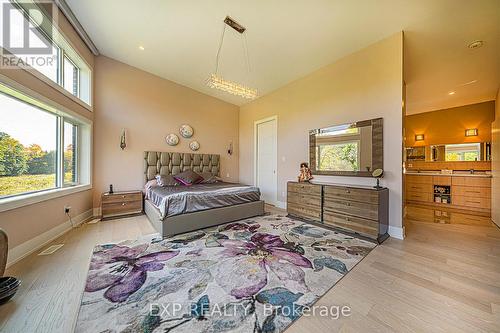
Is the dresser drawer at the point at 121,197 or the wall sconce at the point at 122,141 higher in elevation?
the wall sconce at the point at 122,141

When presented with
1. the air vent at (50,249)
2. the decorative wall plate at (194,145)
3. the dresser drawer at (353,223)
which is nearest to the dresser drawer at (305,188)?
the dresser drawer at (353,223)

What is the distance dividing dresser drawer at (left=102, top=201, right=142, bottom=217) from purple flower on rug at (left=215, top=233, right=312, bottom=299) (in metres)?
2.51

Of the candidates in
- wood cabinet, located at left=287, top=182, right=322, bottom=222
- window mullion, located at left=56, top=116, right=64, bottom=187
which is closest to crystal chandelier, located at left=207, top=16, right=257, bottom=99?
wood cabinet, located at left=287, top=182, right=322, bottom=222

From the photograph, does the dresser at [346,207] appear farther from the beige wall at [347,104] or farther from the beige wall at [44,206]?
the beige wall at [44,206]

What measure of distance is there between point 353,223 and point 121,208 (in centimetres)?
456

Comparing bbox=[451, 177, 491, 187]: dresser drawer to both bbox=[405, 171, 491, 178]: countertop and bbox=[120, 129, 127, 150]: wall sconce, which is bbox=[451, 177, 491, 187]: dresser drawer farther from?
bbox=[120, 129, 127, 150]: wall sconce

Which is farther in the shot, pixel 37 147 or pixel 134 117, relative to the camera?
pixel 134 117

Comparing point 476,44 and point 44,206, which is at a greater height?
point 476,44

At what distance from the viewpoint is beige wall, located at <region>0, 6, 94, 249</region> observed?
79.6 inches

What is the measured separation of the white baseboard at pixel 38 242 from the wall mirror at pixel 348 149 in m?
4.67

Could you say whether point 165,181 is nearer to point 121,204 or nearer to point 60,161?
point 121,204

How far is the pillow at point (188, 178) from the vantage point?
4.30 meters

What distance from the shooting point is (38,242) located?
240 centimetres

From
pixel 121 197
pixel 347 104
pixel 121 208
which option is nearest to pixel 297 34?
pixel 347 104
